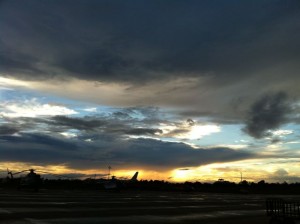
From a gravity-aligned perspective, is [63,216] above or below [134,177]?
below

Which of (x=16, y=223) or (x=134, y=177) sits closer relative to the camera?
(x=16, y=223)

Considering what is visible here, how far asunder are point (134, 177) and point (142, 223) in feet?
286

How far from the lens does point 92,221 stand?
73.4ft

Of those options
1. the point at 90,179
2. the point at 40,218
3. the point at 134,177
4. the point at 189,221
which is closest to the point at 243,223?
the point at 189,221

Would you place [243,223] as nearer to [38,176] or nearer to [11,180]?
[38,176]

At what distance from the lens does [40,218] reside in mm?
22281

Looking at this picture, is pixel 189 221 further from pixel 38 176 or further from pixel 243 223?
pixel 38 176

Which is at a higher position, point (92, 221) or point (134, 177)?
point (134, 177)

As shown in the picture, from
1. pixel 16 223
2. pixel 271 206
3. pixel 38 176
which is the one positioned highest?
pixel 38 176

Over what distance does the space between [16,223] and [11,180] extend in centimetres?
9319

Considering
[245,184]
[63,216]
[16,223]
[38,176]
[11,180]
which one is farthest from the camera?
[245,184]

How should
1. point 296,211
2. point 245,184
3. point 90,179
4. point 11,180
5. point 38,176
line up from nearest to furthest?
1. point 296,211
2. point 38,176
3. point 11,180
4. point 90,179
5. point 245,184

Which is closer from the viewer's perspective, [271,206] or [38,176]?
[271,206]

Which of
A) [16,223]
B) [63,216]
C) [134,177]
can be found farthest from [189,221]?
[134,177]
